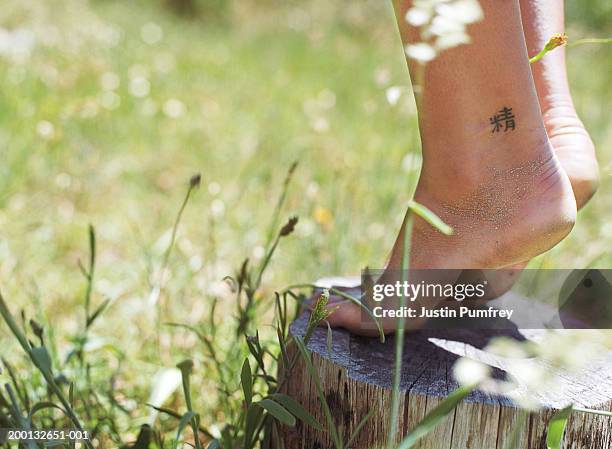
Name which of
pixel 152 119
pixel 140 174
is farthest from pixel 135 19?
pixel 140 174

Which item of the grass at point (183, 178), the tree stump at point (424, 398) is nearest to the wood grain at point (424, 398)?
the tree stump at point (424, 398)

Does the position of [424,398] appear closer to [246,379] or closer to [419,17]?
[246,379]

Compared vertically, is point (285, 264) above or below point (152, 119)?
below

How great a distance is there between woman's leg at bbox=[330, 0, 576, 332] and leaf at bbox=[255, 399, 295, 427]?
9.9 inches

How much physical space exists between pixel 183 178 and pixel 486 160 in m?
1.51

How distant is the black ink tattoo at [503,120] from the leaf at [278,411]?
17.4 inches

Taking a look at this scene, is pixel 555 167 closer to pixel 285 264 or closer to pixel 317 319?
pixel 317 319

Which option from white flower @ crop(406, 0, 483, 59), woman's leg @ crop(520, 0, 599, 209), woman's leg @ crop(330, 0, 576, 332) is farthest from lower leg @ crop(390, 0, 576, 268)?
white flower @ crop(406, 0, 483, 59)

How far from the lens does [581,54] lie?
14.1 ft

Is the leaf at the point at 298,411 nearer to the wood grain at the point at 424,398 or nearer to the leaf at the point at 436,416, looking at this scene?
the wood grain at the point at 424,398

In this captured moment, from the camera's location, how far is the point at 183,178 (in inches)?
90.7

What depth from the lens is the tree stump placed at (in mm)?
809

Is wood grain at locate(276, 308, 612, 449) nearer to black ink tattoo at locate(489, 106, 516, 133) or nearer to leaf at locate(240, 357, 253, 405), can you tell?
leaf at locate(240, 357, 253, 405)

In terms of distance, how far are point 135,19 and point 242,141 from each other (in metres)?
2.01
